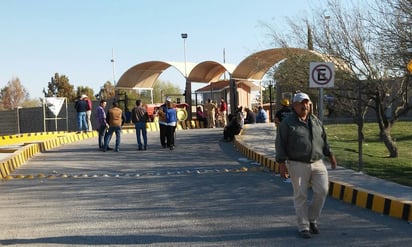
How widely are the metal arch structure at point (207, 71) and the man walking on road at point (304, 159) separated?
18.5 m

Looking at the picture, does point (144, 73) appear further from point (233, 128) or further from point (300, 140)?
point (300, 140)

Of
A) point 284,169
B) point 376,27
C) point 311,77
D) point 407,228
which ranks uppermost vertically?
point 376,27

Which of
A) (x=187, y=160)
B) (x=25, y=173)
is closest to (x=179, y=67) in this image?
(x=187, y=160)

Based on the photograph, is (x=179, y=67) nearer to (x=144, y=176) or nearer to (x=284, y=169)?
(x=144, y=176)

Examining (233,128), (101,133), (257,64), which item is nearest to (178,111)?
(257,64)

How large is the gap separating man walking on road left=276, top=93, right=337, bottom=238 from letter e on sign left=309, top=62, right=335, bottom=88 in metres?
4.45

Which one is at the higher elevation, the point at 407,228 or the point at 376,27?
the point at 376,27

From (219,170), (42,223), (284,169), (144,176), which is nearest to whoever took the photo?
(284,169)

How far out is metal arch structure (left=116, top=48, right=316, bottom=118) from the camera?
2698cm

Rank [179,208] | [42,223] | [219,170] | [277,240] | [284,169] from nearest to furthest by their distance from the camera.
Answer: [277,240]
[284,169]
[42,223]
[179,208]
[219,170]

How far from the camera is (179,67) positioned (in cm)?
3494

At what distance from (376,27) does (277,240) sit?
34.7 ft

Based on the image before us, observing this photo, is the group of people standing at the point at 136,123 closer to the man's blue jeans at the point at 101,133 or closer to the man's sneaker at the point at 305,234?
the man's blue jeans at the point at 101,133

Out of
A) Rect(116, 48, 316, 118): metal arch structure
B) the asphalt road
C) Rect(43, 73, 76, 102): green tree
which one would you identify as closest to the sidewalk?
the asphalt road
